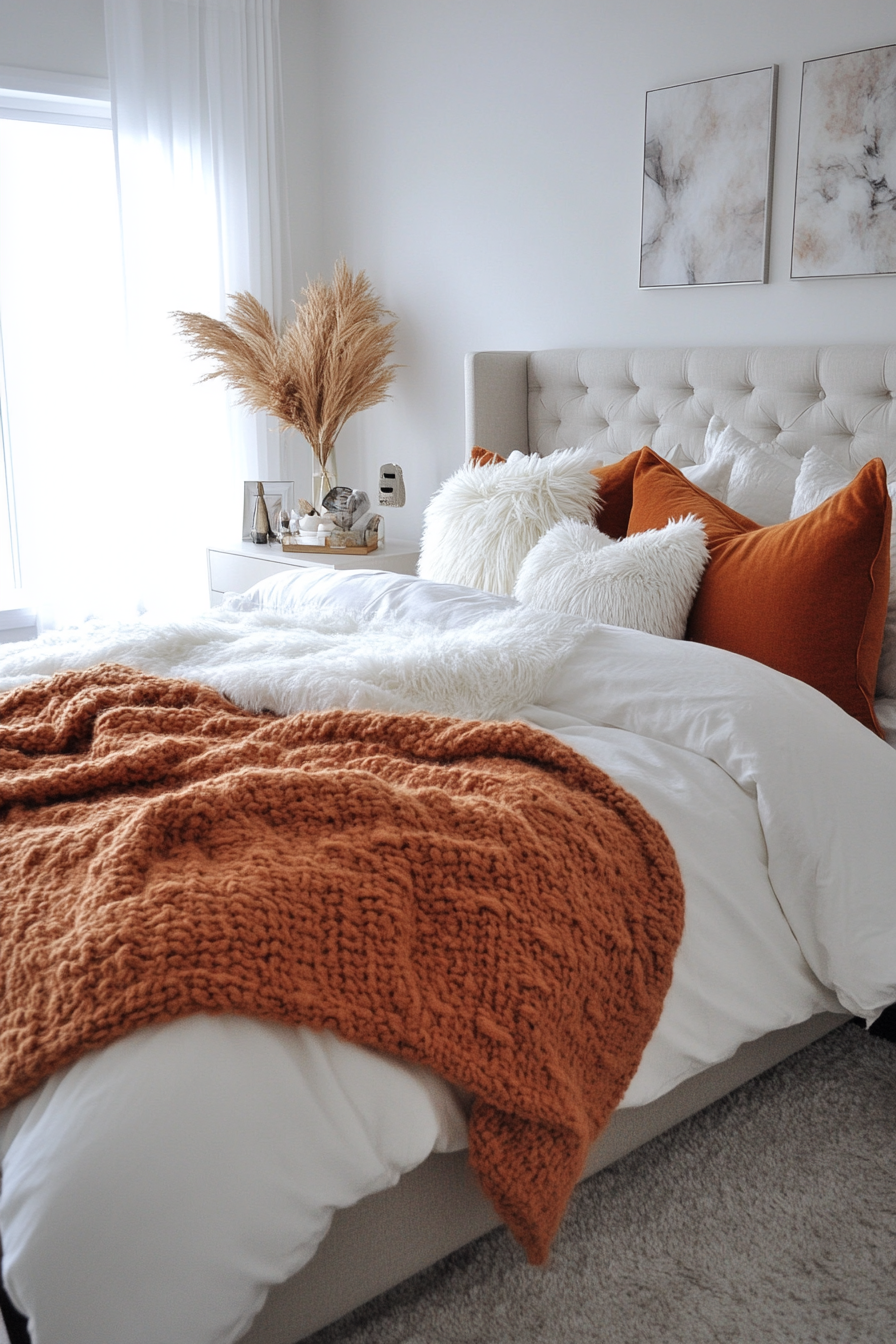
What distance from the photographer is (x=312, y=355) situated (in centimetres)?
346

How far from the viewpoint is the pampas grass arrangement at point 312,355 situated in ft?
11.4

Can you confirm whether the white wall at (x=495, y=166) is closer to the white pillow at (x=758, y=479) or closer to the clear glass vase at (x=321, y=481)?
the clear glass vase at (x=321, y=481)

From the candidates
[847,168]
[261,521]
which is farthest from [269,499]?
[847,168]

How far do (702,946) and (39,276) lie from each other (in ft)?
11.4

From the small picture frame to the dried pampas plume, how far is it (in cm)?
24

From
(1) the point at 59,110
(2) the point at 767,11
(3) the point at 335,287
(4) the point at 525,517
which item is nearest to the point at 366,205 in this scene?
(3) the point at 335,287

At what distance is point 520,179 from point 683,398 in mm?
1026

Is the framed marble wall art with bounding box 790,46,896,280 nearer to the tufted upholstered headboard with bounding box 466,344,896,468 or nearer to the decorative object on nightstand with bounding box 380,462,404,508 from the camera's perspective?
the tufted upholstered headboard with bounding box 466,344,896,468

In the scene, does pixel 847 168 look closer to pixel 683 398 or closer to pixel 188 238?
pixel 683 398

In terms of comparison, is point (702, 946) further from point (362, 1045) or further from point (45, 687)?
point (45, 687)

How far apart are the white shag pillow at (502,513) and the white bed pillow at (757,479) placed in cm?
29

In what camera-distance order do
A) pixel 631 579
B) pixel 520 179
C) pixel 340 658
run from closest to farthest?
pixel 340 658
pixel 631 579
pixel 520 179

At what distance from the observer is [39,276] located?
3.77 m

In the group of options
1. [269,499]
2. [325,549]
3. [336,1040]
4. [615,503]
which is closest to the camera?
[336,1040]
